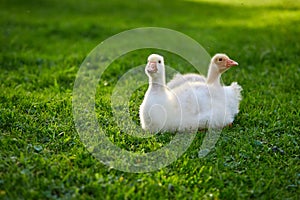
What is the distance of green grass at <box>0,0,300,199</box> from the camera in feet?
13.6

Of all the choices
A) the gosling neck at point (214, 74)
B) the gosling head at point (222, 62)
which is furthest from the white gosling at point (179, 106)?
the gosling head at point (222, 62)

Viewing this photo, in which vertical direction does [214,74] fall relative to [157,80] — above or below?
above

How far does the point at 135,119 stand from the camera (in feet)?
18.6

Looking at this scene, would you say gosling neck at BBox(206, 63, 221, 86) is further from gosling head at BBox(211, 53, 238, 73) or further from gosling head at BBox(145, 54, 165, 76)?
gosling head at BBox(145, 54, 165, 76)

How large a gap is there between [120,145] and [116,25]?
23.9 feet

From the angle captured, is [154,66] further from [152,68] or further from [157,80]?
[157,80]

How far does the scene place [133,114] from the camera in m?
5.80

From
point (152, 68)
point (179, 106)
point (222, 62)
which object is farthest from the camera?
point (222, 62)

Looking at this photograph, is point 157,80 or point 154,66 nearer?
point 154,66

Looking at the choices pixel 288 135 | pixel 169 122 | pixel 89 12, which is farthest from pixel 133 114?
pixel 89 12

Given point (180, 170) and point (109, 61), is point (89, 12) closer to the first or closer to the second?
point (109, 61)

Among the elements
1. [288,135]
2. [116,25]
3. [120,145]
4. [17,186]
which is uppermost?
[116,25]

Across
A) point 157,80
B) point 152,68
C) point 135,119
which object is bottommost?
point 135,119

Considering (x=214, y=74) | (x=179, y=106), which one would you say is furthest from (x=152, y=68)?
(x=214, y=74)
